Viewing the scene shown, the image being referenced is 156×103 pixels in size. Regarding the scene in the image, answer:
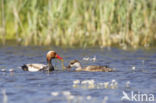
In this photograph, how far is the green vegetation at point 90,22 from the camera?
24906mm

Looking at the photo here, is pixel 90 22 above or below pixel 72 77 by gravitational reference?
above

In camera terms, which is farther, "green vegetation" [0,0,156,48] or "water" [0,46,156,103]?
"green vegetation" [0,0,156,48]

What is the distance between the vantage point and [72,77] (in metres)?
16.4

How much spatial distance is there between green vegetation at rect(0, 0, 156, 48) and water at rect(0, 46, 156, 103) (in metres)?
0.77

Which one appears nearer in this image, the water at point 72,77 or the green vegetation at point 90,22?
the water at point 72,77

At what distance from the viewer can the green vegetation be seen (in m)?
24.9

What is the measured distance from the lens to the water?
12617 mm

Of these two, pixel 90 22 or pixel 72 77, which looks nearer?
pixel 72 77

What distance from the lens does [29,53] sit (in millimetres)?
23984

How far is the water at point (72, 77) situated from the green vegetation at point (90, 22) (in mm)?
767

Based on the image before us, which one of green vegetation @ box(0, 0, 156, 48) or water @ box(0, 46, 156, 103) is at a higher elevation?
green vegetation @ box(0, 0, 156, 48)

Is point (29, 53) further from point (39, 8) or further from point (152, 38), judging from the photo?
point (152, 38)

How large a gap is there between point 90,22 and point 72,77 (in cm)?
965

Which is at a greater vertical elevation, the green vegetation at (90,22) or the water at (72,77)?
the green vegetation at (90,22)
